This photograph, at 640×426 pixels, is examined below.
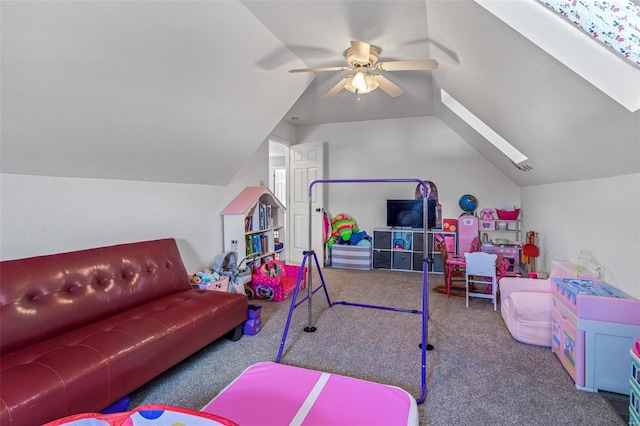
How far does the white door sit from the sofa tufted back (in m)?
3.07

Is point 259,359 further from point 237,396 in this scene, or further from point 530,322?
point 530,322

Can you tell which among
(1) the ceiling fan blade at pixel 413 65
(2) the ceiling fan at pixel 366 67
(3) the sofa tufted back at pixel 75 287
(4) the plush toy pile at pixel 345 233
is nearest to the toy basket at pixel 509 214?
(4) the plush toy pile at pixel 345 233

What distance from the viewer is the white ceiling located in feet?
5.33


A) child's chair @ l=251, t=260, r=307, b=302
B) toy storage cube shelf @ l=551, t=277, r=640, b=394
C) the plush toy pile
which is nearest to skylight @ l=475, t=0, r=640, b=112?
toy storage cube shelf @ l=551, t=277, r=640, b=394

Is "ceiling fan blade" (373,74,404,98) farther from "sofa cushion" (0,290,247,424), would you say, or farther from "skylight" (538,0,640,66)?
"sofa cushion" (0,290,247,424)

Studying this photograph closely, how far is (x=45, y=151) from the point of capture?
6.70 feet

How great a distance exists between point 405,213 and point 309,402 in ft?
13.4

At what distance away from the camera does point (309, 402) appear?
1.65m

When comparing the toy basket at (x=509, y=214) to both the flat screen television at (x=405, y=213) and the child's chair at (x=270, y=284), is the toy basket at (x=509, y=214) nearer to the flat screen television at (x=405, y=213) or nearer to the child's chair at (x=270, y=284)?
the flat screen television at (x=405, y=213)

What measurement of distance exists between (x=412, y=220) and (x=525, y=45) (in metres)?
3.81

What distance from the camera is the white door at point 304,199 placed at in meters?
5.55

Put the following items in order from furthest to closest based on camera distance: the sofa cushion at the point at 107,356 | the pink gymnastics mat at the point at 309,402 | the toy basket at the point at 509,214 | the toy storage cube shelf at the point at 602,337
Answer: the toy basket at the point at 509,214, the toy storage cube shelf at the point at 602,337, the pink gymnastics mat at the point at 309,402, the sofa cushion at the point at 107,356

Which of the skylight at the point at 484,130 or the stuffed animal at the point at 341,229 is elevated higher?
the skylight at the point at 484,130

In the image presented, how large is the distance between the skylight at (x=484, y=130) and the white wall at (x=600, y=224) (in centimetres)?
52
